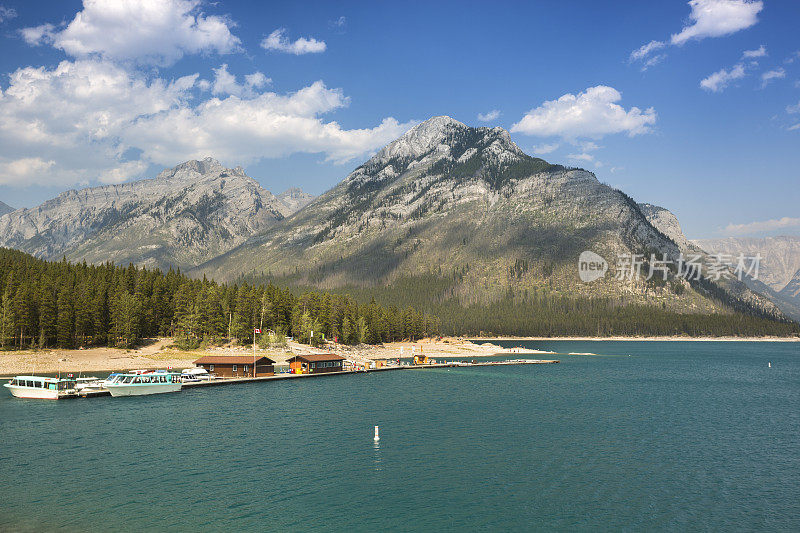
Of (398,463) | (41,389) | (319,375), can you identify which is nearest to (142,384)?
(41,389)

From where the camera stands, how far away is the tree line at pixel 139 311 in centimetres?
12425

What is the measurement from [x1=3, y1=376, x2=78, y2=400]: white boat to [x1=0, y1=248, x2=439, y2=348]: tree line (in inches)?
1688

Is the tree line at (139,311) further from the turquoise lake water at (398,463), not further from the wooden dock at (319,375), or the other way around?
the turquoise lake water at (398,463)

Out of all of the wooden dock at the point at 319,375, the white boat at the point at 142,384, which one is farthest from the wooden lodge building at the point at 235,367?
the white boat at the point at 142,384

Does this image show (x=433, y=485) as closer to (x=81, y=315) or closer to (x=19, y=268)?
(x=81, y=315)

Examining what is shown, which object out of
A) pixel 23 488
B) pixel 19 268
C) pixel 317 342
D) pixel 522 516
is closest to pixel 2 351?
pixel 19 268

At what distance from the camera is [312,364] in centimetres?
12688

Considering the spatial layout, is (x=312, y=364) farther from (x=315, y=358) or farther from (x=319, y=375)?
(x=319, y=375)

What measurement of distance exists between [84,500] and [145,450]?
14.9 meters

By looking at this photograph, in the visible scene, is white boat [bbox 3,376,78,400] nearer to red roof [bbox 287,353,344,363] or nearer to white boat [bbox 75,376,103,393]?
white boat [bbox 75,376,103,393]

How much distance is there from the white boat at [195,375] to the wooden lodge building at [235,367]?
13.0ft

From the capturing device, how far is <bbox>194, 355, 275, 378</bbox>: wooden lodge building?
116 metres

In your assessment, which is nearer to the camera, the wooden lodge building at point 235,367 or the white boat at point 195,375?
the white boat at point 195,375

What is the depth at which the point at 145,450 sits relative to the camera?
53625mm
